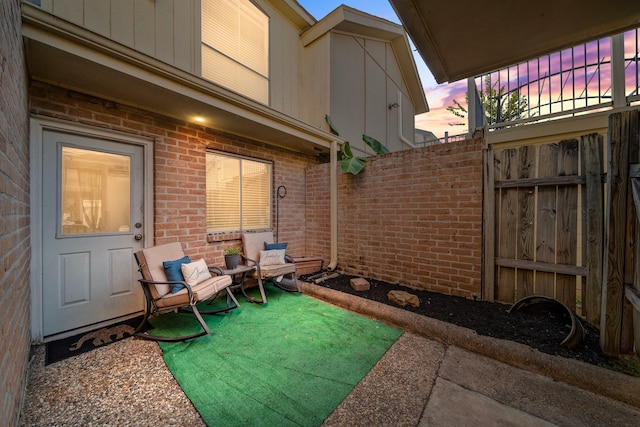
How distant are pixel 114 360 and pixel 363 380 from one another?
2.28 metres

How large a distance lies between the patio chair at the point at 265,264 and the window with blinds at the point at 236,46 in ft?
8.84

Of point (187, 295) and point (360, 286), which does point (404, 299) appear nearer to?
point (360, 286)

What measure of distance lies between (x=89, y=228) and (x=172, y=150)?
136 cm

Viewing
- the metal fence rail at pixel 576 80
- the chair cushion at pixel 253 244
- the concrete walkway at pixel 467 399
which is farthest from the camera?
the chair cushion at pixel 253 244

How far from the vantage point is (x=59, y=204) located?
268 centimetres

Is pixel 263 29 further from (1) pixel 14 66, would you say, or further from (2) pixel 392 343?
(2) pixel 392 343

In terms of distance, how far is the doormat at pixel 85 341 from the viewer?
2.35m

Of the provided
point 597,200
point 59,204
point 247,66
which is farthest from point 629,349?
point 247,66

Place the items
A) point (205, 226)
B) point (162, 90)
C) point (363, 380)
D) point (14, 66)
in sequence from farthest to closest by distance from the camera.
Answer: point (205, 226) < point (162, 90) < point (363, 380) < point (14, 66)

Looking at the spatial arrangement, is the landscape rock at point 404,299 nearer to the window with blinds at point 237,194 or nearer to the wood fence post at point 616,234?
the wood fence post at point 616,234

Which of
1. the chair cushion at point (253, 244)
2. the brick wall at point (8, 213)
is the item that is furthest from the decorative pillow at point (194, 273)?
the brick wall at point (8, 213)

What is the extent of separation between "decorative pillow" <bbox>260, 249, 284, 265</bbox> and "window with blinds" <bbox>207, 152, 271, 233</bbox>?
71cm

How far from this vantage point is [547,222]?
2.78 meters

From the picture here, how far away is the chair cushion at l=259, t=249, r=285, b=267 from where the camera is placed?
4019mm
